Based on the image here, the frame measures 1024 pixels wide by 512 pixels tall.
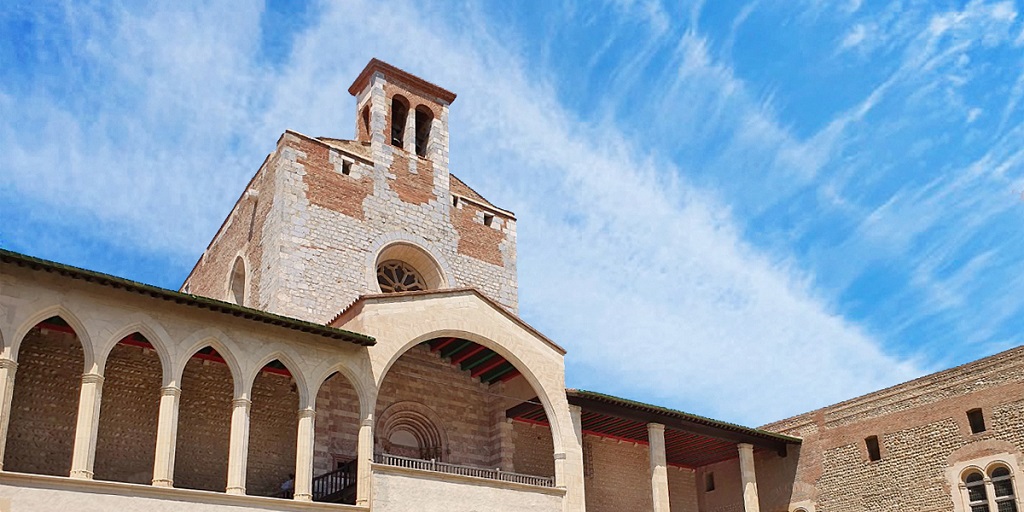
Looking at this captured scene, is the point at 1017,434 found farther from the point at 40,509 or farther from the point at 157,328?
the point at 40,509

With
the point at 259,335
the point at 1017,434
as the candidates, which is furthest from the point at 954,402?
the point at 259,335

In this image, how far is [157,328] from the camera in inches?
613

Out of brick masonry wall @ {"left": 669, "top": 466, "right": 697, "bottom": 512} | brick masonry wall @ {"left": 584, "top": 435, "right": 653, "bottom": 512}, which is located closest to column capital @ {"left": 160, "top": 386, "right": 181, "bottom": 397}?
brick masonry wall @ {"left": 584, "top": 435, "right": 653, "bottom": 512}

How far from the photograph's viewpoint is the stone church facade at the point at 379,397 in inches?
605

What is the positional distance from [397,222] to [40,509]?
37.8 feet

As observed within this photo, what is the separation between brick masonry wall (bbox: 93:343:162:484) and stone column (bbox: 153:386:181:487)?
1.87m

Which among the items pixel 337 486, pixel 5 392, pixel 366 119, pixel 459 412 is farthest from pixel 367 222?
pixel 5 392

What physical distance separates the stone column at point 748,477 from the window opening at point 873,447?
2.73 m

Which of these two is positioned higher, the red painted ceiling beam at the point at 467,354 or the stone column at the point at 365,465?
the red painted ceiling beam at the point at 467,354

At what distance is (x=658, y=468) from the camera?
70.9 ft

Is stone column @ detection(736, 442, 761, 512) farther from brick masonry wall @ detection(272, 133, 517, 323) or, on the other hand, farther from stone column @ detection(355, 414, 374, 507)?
stone column @ detection(355, 414, 374, 507)

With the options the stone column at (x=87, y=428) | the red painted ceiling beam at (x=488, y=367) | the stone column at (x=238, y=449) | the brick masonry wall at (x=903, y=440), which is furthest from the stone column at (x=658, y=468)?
the stone column at (x=87, y=428)

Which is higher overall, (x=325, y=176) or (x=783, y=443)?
(x=325, y=176)

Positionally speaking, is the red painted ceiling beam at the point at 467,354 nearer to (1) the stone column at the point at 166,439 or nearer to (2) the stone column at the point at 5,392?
(1) the stone column at the point at 166,439
